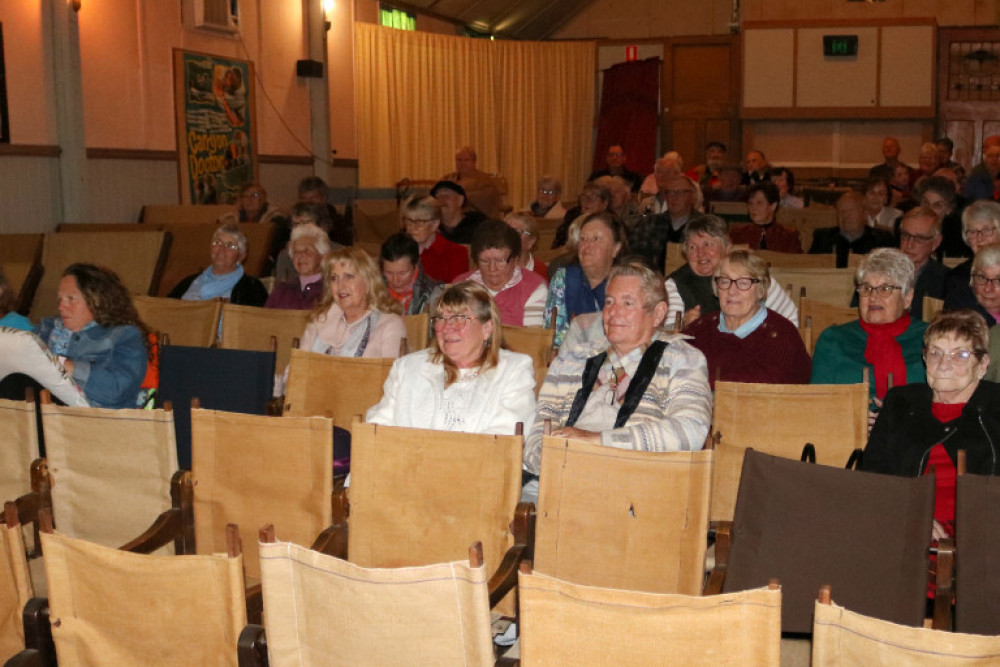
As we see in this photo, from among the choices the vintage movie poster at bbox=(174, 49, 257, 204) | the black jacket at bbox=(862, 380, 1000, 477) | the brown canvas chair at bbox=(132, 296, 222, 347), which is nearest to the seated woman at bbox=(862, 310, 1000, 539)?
the black jacket at bbox=(862, 380, 1000, 477)

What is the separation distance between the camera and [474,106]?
13.1 meters

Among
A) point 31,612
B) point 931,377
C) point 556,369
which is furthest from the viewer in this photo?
point 556,369

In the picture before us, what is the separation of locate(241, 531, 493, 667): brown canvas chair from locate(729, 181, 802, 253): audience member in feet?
17.6

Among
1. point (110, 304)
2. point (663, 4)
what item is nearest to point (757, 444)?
point (110, 304)

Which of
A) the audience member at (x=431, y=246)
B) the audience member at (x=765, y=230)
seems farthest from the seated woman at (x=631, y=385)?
the audience member at (x=765, y=230)

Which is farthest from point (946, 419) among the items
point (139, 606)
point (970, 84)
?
point (970, 84)

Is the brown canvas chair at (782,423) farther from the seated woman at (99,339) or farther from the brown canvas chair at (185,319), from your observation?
the brown canvas chair at (185,319)

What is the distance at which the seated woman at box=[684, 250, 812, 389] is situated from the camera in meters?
3.75

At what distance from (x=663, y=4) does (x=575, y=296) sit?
34.0ft

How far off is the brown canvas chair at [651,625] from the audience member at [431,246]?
4277 millimetres

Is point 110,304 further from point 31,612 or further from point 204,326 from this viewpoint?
point 31,612

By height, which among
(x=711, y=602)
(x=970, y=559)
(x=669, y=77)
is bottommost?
(x=970, y=559)

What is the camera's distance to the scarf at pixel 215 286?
18.4 ft

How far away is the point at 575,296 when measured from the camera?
15.8 ft
